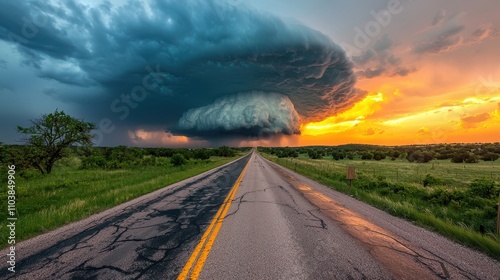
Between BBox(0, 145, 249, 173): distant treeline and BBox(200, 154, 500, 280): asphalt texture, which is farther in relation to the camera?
BBox(0, 145, 249, 173): distant treeline

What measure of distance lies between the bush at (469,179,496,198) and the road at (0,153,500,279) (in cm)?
639

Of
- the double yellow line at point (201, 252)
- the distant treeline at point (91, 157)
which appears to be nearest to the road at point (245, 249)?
the double yellow line at point (201, 252)

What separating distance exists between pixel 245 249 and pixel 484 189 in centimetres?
1221

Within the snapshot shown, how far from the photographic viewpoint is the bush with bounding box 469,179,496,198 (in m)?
10.0

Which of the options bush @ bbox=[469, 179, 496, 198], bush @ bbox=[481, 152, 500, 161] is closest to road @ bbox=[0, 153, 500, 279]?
bush @ bbox=[469, 179, 496, 198]

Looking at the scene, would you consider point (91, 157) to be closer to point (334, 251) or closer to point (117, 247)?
point (117, 247)

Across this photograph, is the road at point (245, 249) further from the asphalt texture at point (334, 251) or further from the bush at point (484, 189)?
the bush at point (484, 189)

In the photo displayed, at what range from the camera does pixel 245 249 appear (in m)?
4.51

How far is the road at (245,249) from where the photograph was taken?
11.9ft

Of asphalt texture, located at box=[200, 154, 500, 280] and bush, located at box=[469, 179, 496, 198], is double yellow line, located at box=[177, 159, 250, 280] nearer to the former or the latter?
asphalt texture, located at box=[200, 154, 500, 280]

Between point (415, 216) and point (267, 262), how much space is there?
6.05 metres

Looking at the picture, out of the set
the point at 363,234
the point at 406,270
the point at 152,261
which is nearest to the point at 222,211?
the point at 152,261

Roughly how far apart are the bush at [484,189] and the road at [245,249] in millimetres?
6389

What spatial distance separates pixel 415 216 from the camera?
7.20 meters
